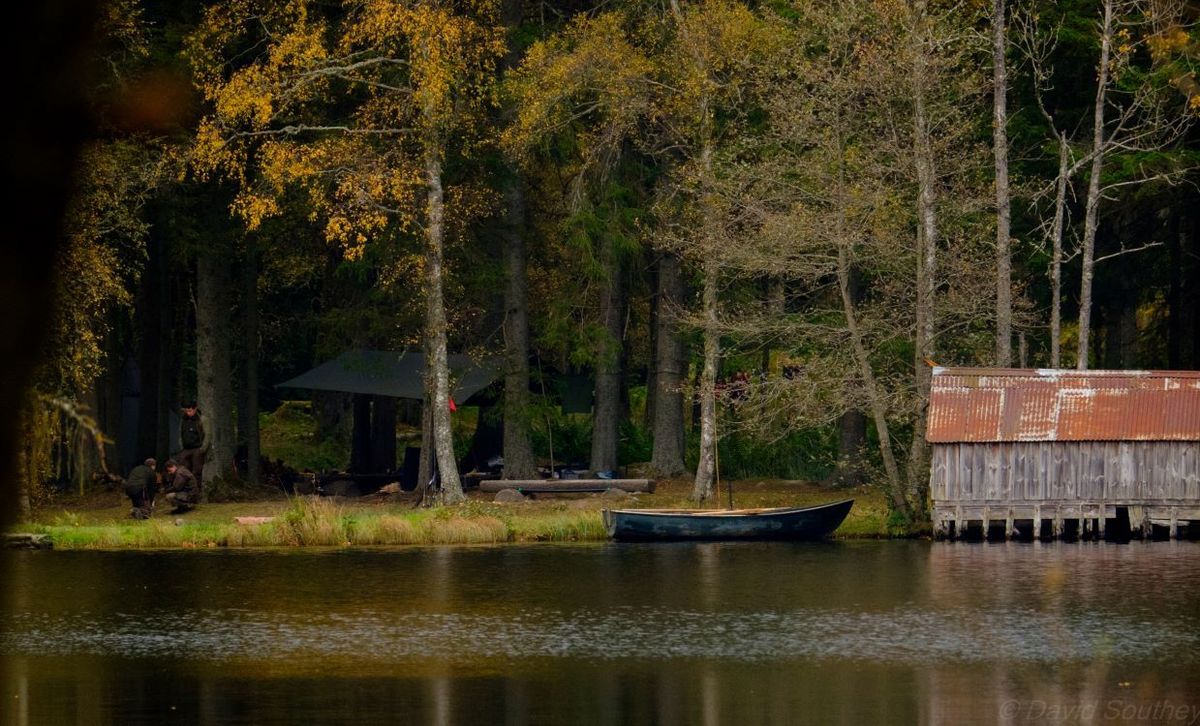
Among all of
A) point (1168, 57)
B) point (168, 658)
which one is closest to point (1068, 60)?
point (1168, 57)

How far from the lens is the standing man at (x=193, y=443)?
3509 cm

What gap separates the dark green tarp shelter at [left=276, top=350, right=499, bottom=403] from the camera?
39.2 metres

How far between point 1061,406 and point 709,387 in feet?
24.7

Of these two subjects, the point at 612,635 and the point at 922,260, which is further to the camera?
the point at 922,260

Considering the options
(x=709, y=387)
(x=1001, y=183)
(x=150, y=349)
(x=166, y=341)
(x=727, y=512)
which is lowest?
(x=727, y=512)

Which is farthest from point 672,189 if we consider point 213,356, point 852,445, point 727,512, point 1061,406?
point 213,356

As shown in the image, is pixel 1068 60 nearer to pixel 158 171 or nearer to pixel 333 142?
pixel 333 142

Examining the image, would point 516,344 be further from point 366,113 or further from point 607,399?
point 366,113

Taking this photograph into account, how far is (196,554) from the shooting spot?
31.2m

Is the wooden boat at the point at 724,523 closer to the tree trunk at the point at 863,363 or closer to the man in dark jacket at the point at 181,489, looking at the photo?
the tree trunk at the point at 863,363

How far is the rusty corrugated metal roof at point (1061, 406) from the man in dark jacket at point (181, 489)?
15944 mm

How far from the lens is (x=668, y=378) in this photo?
40188 millimetres

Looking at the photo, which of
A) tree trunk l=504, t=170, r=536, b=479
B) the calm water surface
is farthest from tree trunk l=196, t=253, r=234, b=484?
the calm water surface

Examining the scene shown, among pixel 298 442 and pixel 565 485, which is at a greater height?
pixel 298 442
